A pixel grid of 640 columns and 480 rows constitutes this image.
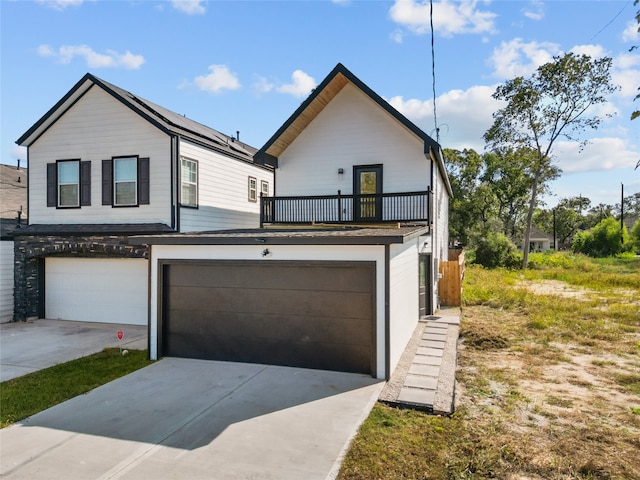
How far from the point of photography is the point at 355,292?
7.15 metres

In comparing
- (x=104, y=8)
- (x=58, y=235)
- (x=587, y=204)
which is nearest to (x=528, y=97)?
(x=104, y=8)

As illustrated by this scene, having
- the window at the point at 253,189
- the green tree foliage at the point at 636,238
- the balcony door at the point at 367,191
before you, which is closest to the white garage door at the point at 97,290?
the window at the point at 253,189

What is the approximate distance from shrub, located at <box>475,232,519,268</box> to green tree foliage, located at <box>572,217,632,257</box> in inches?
781

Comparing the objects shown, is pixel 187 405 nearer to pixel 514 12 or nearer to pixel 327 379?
pixel 327 379

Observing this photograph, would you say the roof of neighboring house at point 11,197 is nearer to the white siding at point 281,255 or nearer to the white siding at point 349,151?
the white siding at point 281,255

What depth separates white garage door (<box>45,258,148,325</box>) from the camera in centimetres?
1213

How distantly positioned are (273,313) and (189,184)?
21.6 feet

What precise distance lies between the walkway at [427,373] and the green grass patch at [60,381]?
4.95 metres

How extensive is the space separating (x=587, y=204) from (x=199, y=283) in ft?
281

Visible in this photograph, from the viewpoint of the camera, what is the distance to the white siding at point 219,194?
1259 centimetres

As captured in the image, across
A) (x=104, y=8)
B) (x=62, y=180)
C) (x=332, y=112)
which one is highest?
(x=104, y=8)

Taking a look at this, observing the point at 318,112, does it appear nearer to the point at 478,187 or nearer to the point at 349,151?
the point at 349,151

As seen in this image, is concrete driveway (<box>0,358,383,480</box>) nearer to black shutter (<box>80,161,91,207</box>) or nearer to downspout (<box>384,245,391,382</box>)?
downspout (<box>384,245,391,382</box>)

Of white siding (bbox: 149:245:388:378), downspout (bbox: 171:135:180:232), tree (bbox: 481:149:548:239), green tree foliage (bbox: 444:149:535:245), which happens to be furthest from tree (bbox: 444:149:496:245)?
white siding (bbox: 149:245:388:378)
